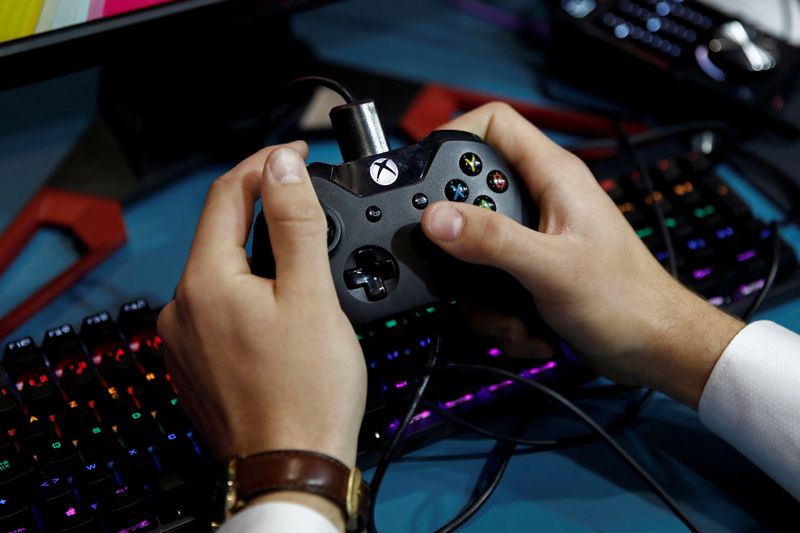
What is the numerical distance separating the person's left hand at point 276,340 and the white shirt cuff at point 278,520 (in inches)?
1.2

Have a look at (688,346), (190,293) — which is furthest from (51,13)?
(688,346)

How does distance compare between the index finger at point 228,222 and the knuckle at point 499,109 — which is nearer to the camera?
the index finger at point 228,222

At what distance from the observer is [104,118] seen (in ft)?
2.48

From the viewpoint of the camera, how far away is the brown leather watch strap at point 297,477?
421 millimetres

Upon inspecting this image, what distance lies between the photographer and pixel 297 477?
0.42 metres

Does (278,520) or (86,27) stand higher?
(86,27)

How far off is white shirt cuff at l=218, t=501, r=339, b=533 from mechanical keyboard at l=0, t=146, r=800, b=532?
0.28 ft

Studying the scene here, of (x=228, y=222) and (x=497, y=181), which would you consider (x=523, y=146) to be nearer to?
(x=497, y=181)

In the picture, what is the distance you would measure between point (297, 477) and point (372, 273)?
0.14 m

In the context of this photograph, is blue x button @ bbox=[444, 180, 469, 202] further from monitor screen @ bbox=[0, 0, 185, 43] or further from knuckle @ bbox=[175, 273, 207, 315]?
monitor screen @ bbox=[0, 0, 185, 43]

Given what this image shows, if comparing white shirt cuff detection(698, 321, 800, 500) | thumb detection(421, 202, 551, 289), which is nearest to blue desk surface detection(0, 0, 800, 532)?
white shirt cuff detection(698, 321, 800, 500)

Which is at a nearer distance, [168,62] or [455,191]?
[455,191]

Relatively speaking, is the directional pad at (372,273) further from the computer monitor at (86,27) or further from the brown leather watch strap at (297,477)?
the computer monitor at (86,27)

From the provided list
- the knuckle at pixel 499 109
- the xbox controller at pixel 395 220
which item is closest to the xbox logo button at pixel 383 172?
the xbox controller at pixel 395 220
